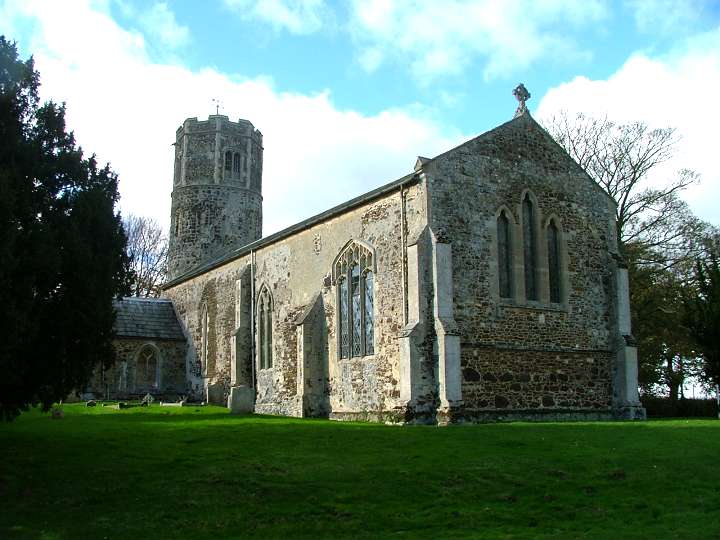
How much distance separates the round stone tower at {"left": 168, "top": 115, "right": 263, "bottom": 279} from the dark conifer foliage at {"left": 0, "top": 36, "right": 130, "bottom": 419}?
3079cm

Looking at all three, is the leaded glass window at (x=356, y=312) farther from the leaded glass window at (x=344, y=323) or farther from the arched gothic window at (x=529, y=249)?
the arched gothic window at (x=529, y=249)

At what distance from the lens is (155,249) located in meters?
57.6

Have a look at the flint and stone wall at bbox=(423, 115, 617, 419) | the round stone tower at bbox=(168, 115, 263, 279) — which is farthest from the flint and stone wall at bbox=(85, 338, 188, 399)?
the flint and stone wall at bbox=(423, 115, 617, 419)

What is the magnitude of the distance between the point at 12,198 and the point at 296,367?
16.7 m

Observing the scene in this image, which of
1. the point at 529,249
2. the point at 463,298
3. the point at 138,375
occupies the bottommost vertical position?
the point at 138,375

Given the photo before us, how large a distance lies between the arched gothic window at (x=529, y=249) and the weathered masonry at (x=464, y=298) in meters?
0.05

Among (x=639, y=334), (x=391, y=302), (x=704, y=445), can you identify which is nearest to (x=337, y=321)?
(x=391, y=302)

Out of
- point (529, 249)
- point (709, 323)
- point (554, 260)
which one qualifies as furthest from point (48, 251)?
point (709, 323)

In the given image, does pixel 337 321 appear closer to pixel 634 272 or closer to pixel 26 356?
pixel 26 356

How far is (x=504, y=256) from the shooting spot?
23078 mm

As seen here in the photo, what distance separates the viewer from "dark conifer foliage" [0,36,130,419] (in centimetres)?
1248

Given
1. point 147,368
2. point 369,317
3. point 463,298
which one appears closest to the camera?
point 463,298

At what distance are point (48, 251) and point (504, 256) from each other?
14058 millimetres

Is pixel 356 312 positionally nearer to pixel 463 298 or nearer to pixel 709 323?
pixel 463 298
